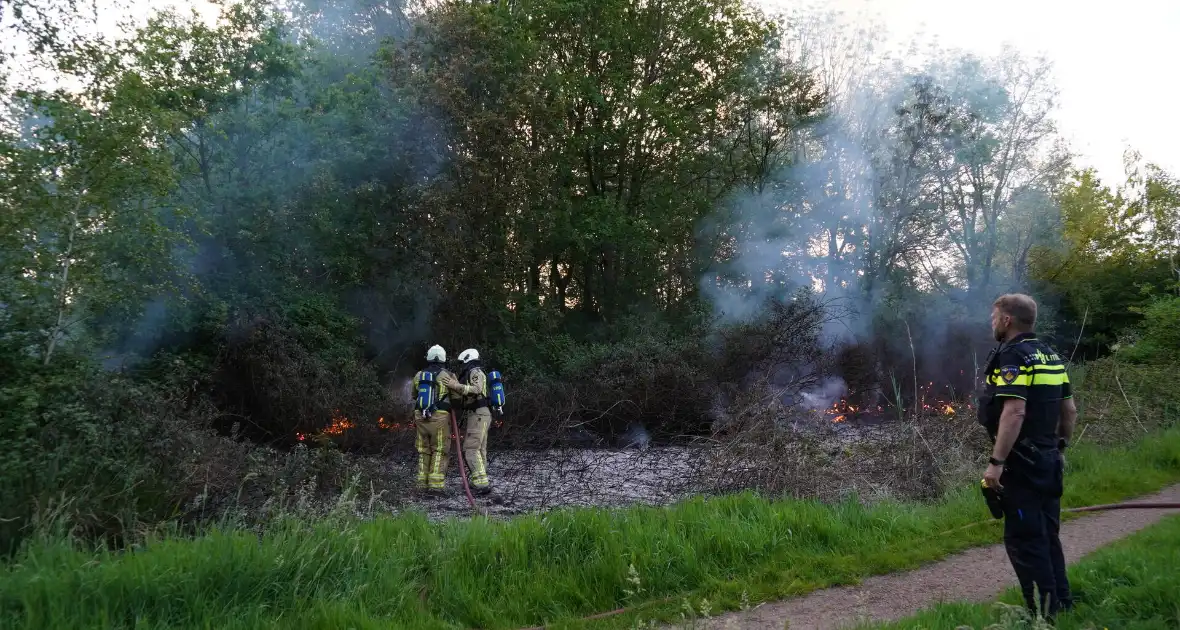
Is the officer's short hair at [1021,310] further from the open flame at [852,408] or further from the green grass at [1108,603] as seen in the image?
the open flame at [852,408]

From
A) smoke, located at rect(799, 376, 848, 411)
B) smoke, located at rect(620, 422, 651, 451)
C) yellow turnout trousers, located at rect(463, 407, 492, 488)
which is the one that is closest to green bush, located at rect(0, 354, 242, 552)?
yellow turnout trousers, located at rect(463, 407, 492, 488)

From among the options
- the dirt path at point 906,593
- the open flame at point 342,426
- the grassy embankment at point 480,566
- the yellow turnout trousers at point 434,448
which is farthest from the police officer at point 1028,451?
the open flame at point 342,426

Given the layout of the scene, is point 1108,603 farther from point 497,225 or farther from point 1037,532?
point 497,225

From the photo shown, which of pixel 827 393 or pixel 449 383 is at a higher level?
pixel 449 383

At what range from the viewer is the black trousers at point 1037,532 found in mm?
4215

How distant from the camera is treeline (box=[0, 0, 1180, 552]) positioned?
8.99 metres

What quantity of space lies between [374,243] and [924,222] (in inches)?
664

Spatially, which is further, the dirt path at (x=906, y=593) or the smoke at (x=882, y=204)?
the smoke at (x=882, y=204)

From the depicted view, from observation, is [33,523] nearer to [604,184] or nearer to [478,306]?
[478,306]

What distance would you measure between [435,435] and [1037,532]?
7975 millimetres

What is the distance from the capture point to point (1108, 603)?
433 cm

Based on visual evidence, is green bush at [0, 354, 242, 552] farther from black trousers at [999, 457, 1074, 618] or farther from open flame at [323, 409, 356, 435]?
black trousers at [999, 457, 1074, 618]

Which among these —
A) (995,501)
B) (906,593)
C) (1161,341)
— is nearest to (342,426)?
(906,593)

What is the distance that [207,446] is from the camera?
8.84m
